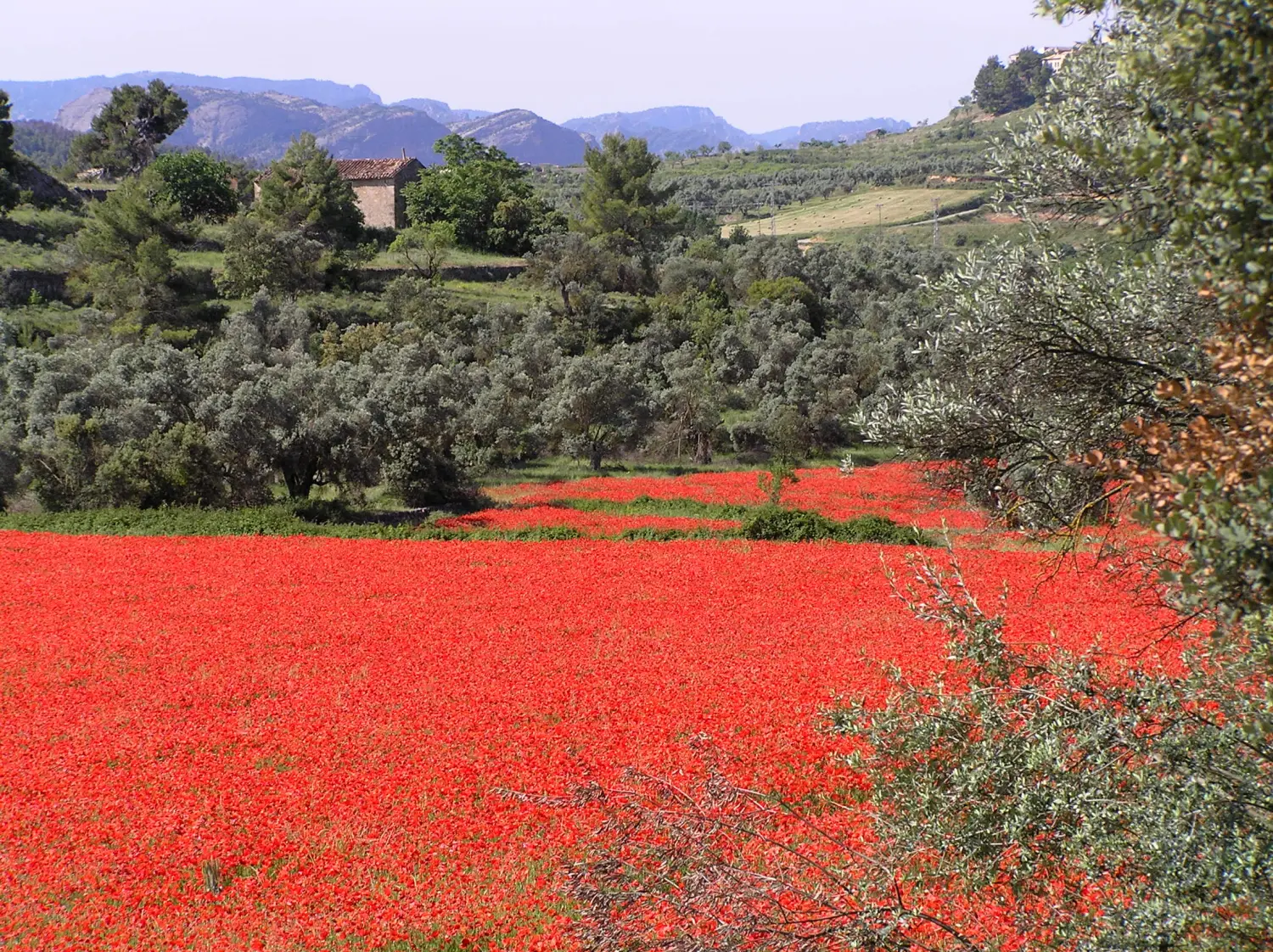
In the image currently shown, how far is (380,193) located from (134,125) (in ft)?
100

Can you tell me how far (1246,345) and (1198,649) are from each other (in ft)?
7.70

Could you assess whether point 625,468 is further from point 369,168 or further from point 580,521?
point 369,168

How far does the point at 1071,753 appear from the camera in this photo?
16.4 feet

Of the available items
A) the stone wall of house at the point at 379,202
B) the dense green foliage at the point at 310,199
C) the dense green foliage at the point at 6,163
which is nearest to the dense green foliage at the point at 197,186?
the dense green foliage at the point at 310,199

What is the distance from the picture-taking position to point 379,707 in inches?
539

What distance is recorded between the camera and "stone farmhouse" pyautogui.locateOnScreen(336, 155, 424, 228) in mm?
71938

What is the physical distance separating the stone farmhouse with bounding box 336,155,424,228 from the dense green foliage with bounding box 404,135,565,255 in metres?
1.02

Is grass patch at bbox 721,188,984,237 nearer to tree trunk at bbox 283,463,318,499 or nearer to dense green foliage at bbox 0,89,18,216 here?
dense green foliage at bbox 0,89,18,216

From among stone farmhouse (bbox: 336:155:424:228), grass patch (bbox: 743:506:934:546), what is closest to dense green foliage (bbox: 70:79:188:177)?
stone farmhouse (bbox: 336:155:424:228)

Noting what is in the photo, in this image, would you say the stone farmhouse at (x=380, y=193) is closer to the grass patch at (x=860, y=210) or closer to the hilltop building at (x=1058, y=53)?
the grass patch at (x=860, y=210)

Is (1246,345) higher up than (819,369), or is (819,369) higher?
(1246,345)

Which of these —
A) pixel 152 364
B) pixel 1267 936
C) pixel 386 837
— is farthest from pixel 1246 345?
pixel 152 364

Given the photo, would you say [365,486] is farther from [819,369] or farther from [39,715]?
[819,369]

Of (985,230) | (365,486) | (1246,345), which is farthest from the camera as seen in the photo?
(985,230)
